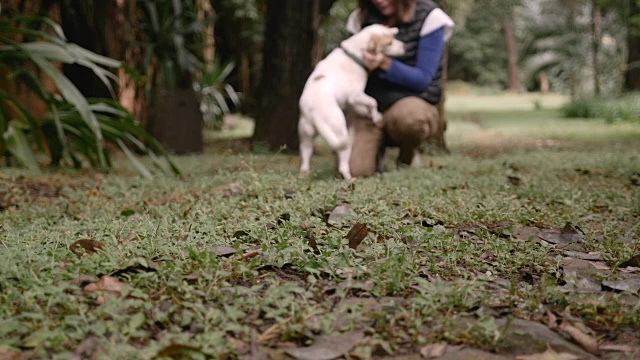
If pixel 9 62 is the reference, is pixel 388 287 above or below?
below

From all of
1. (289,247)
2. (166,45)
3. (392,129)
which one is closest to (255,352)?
(289,247)

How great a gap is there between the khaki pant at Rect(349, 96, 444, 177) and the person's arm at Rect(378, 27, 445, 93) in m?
0.15

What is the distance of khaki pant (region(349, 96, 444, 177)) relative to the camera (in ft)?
15.7

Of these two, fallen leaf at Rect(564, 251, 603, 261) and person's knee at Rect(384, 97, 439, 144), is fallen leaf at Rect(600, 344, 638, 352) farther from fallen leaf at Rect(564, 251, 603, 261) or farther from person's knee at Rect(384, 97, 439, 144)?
person's knee at Rect(384, 97, 439, 144)

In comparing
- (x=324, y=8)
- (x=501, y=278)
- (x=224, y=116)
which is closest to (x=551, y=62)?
(x=224, y=116)

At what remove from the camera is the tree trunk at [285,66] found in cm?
678

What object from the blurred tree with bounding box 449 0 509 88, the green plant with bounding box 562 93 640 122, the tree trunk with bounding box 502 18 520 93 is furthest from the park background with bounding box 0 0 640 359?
the blurred tree with bounding box 449 0 509 88

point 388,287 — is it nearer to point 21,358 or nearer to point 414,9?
point 21,358

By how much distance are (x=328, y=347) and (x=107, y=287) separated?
0.67 metres

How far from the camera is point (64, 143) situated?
16.3 feet

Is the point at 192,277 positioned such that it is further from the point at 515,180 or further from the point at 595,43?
the point at 595,43

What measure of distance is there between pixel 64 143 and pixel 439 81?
2885 millimetres

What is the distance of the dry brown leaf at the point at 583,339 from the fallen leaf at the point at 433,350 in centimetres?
37

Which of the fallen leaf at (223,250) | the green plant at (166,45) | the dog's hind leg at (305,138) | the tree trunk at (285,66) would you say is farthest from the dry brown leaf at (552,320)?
the green plant at (166,45)
